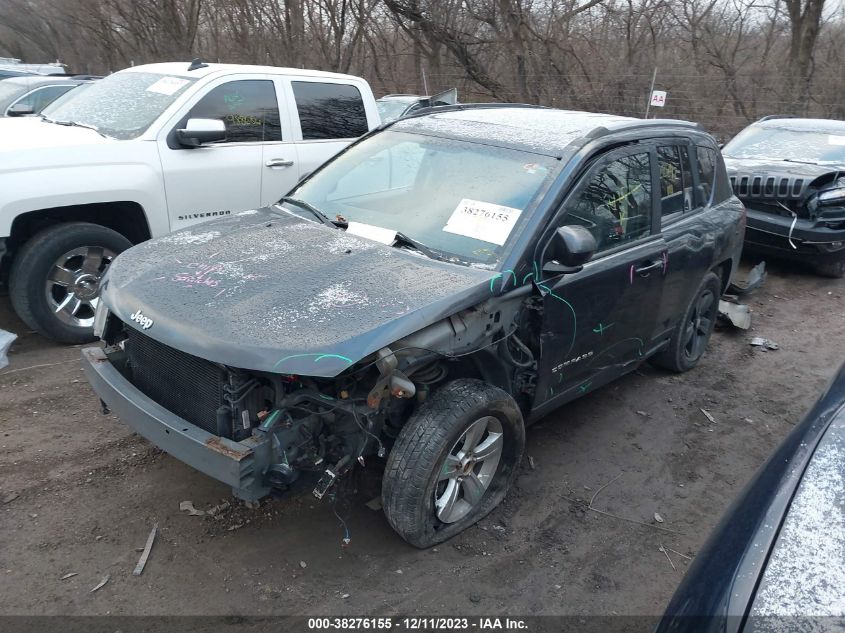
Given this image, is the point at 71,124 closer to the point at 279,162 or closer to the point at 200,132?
the point at 200,132

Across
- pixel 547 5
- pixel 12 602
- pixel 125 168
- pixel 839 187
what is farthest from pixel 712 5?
pixel 12 602

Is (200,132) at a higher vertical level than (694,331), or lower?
higher

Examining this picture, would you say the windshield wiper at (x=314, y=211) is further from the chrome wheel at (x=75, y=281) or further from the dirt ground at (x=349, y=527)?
Answer: the chrome wheel at (x=75, y=281)

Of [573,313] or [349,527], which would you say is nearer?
[349,527]

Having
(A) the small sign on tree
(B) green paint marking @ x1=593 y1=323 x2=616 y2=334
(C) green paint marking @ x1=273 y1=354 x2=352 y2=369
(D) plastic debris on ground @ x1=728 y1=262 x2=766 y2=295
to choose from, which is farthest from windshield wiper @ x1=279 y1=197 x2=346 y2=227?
(A) the small sign on tree

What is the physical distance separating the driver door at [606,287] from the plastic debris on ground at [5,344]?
369 cm

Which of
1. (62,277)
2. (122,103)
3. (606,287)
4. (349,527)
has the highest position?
(122,103)

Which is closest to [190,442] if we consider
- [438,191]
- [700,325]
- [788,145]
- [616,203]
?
[438,191]

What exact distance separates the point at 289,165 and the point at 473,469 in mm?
3721

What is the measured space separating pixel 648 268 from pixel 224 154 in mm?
3613

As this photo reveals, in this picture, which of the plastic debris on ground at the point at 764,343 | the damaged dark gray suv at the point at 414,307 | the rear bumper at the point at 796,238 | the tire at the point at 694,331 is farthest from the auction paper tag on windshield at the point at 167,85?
the rear bumper at the point at 796,238

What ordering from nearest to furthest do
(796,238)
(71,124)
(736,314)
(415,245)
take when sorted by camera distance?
1. (415,245)
2. (71,124)
3. (736,314)
4. (796,238)

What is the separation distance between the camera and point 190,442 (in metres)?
2.69

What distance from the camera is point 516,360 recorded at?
3387 millimetres
